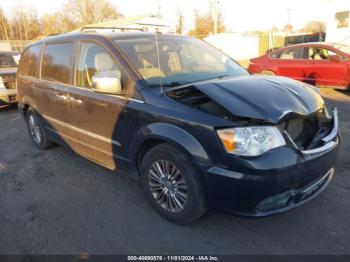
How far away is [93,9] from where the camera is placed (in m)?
46.0

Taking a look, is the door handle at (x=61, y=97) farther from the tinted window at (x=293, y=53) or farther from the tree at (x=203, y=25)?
the tree at (x=203, y=25)

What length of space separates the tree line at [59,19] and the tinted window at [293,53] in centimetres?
3972

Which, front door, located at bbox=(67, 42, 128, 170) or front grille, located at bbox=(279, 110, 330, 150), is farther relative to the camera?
front door, located at bbox=(67, 42, 128, 170)

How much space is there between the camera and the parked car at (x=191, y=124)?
248 centimetres

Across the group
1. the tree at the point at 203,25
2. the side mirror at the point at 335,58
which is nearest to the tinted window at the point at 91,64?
the side mirror at the point at 335,58

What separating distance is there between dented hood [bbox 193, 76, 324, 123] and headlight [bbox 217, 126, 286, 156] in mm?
113

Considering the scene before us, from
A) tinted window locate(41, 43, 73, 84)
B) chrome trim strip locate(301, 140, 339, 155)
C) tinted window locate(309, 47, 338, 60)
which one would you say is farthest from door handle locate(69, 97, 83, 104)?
tinted window locate(309, 47, 338, 60)

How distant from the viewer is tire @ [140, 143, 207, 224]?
2705 millimetres

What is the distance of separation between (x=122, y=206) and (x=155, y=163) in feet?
2.57

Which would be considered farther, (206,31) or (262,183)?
(206,31)

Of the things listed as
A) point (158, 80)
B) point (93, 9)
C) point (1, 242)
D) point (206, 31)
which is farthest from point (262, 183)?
point (93, 9)

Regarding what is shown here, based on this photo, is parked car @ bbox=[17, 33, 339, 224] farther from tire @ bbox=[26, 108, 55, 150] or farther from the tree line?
the tree line

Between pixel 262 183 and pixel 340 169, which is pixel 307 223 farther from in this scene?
pixel 340 169

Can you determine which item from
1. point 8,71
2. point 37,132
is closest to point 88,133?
point 37,132
